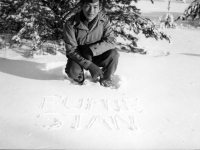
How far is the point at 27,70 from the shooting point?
3557 mm

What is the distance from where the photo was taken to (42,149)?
6.21 feet

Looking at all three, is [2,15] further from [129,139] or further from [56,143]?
[129,139]

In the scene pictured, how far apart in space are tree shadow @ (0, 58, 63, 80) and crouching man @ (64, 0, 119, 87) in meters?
0.50

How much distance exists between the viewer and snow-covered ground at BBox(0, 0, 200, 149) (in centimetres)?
204

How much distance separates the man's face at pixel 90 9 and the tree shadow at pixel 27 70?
1.09 meters

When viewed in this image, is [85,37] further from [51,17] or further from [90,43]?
[51,17]

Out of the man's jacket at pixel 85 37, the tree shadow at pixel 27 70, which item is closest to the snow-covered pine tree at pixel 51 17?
the tree shadow at pixel 27 70

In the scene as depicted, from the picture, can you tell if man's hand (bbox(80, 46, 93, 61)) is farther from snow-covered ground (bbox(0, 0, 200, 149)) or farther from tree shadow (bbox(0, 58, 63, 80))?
tree shadow (bbox(0, 58, 63, 80))

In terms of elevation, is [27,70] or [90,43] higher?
[90,43]

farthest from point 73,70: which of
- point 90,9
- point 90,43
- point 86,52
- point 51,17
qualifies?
point 51,17

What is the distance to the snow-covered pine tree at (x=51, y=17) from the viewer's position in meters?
3.97

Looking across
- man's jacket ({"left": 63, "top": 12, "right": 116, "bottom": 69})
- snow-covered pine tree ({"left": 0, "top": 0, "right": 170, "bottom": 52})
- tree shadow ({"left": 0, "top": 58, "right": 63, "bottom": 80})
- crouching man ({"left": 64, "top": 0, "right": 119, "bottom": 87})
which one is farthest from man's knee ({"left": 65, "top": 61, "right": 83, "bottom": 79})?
snow-covered pine tree ({"left": 0, "top": 0, "right": 170, "bottom": 52})

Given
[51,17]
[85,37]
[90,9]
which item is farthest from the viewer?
[51,17]

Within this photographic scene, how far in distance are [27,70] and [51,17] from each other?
1.16 m
